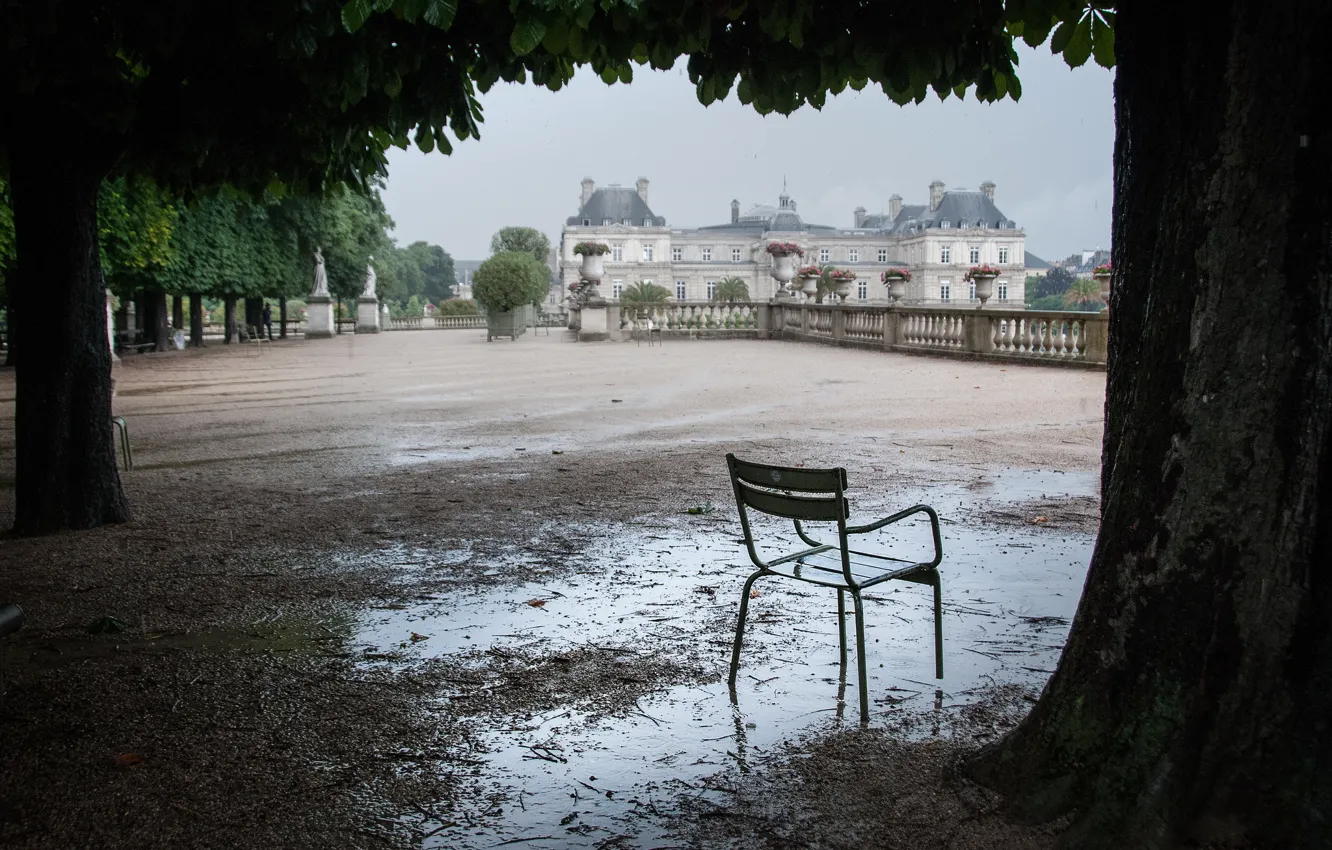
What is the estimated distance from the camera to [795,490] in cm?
411

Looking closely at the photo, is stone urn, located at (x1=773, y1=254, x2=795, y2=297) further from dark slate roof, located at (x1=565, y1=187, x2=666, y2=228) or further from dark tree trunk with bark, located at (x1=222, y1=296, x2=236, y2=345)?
dark slate roof, located at (x1=565, y1=187, x2=666, y2=228)

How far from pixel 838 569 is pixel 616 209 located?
10888 cm

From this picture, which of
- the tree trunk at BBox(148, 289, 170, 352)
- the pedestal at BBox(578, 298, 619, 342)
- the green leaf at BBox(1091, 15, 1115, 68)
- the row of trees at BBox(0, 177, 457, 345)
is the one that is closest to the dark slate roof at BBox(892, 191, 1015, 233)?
the row of trees at BBox(0, 177, 457, 345)

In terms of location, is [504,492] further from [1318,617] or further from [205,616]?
[1318,617]

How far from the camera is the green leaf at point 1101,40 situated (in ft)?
18.7

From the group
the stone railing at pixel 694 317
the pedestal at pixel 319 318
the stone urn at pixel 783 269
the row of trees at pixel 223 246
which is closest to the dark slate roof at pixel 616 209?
the row of trees at pixel 223 246

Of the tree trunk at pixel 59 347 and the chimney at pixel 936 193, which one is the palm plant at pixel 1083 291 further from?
the chimney at pixel 936 193

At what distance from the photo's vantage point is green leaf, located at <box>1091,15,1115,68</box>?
18.7ft

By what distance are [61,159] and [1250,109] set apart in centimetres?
683

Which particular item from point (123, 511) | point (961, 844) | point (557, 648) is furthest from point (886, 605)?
point (123, 511)

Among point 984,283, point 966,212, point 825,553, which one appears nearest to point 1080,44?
point 825,553

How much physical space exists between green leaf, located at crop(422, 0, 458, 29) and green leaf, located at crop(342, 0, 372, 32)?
0.82 ft

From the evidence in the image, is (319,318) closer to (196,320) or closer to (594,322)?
(196,320)

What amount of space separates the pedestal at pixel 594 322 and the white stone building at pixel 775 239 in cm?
6279
